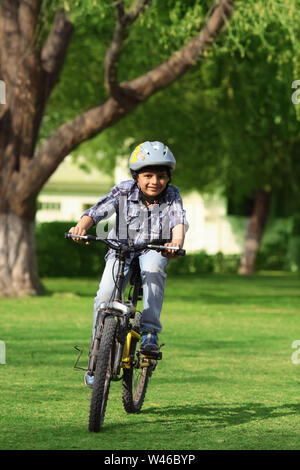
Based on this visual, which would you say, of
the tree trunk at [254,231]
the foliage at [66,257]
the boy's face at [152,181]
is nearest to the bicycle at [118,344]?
the boy's face at [152,181]

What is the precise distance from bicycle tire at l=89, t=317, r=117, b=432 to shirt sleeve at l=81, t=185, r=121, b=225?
0.90m

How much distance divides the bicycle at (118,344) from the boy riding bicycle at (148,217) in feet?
0.39

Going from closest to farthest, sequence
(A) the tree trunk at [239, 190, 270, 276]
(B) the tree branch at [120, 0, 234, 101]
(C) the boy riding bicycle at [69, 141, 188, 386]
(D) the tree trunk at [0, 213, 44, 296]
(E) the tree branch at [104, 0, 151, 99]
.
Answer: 1. (C) the boy riding bicycle at [69, 141, 188, 386]
2. (B) the tree branch at [120, 0, 234, 101]
3. (E) the tree branch at [104, 0, 151, 99]
4. (D) the tree trunk at [0, 213, 44, 296]
5. (A) the tree trunk at [239, 190, 270, 276]

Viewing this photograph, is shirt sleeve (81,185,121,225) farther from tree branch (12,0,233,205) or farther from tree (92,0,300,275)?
tree branch (12,0,233,205)

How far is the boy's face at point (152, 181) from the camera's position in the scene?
7.89 meters

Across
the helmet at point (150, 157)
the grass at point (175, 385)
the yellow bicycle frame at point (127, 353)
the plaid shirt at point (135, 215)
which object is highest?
the helmet at point (150, 157)

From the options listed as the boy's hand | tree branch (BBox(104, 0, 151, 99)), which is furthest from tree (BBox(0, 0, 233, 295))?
the boy's hand

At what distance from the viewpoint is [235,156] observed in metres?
32.1

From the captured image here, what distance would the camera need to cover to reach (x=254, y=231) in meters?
41.7

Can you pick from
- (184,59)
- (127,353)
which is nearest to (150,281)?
(127,353)

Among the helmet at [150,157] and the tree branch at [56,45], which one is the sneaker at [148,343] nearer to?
the helmet at [150,157]

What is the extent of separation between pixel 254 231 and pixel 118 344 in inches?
1358

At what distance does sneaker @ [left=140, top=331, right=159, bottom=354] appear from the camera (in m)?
7.97
